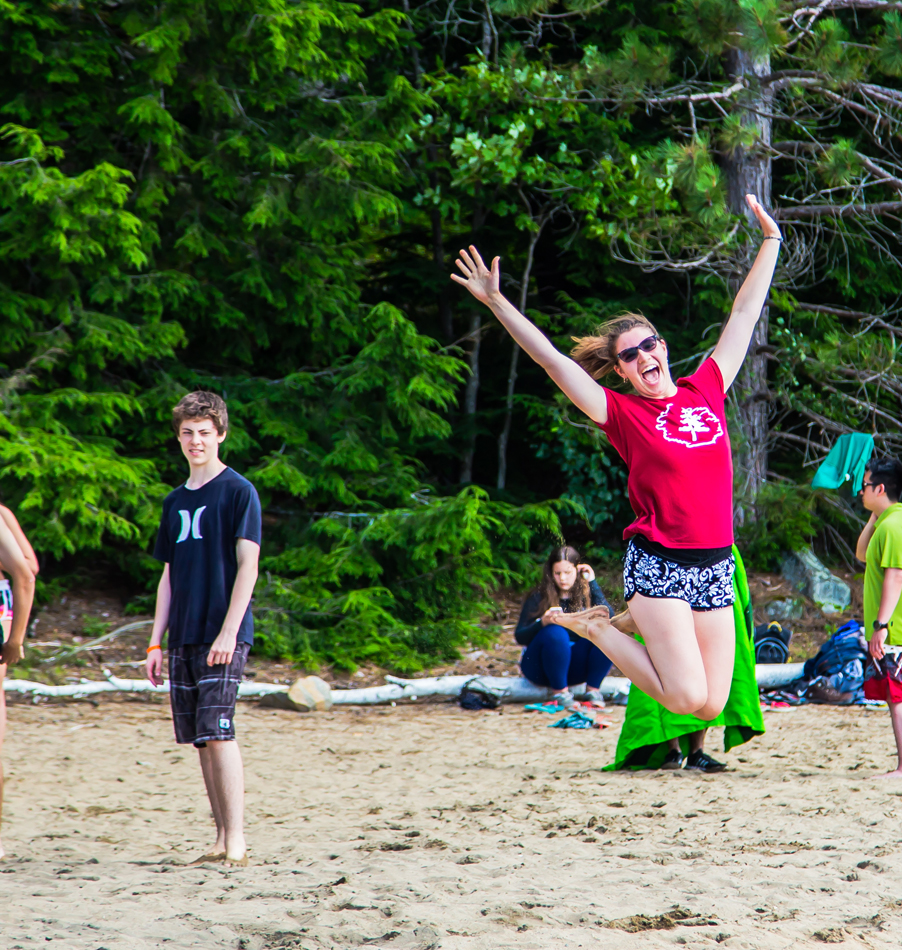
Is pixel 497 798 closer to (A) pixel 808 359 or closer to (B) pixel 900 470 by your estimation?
(B) pixel 900 470

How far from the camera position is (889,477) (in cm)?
579

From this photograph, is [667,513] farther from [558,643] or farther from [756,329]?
[756,329]

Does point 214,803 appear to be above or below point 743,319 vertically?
below

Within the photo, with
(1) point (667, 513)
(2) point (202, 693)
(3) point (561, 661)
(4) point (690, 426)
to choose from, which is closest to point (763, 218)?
(4) point (690, 426)

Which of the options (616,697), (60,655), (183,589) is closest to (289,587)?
(60,655)

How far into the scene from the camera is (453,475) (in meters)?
14.0

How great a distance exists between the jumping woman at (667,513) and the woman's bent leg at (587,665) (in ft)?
14.6

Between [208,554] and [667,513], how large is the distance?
75.9 inches

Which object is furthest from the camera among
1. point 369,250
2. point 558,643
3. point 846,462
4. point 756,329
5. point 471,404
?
point 369,250

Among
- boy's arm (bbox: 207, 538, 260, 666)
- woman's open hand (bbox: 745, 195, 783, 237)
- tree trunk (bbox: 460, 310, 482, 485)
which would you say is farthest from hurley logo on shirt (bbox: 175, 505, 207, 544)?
tree trunk (bbox: 460, 310, 482, 485)

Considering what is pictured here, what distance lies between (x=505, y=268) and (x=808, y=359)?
14.7 feet

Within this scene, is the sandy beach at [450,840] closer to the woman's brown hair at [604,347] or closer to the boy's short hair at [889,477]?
the boy's short hair at [889,477]

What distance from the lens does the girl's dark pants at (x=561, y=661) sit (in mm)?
8031

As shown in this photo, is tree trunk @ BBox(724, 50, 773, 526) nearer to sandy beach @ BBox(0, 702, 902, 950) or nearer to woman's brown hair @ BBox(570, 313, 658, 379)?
sandy beach @ BBox(0, 702, 902, 950)
